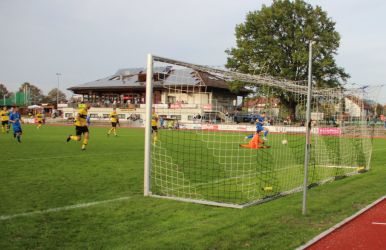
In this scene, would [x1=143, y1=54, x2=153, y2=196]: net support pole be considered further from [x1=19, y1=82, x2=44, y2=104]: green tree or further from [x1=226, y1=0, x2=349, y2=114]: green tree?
[x1=19, y1=82, x2=44, y2=104]: green tree

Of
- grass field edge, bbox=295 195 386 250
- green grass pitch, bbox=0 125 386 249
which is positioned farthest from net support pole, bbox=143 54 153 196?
grass field edge, bbox=295 195 386 250

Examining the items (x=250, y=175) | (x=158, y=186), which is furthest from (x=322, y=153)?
(x=158, y=186)

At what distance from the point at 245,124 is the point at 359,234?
7229 millimetres

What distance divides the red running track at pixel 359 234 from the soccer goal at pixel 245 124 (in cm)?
178

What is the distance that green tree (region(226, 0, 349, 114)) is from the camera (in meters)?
50.5

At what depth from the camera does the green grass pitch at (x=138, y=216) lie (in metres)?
5.29

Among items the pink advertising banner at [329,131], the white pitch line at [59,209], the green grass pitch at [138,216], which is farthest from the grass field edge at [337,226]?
the pink advertising banner at [329,131]

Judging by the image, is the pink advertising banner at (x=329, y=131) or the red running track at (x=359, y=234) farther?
the pink advertising banner at (x=329, y=131)

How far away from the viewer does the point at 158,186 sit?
365 inches

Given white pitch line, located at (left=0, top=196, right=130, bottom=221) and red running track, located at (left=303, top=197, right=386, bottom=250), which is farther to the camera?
white pitch line, located at (left=0, top=196, right=130, bottom=221)

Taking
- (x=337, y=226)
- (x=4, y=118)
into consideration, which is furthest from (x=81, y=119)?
(x=4, y=118)

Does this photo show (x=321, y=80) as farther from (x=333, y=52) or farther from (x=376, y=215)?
(x=376, y=215)

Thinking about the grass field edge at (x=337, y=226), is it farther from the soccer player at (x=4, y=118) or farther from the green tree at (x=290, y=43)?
the green tree at (x=290, y=43)

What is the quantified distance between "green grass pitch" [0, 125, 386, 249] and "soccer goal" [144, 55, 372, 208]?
2.03 ft
